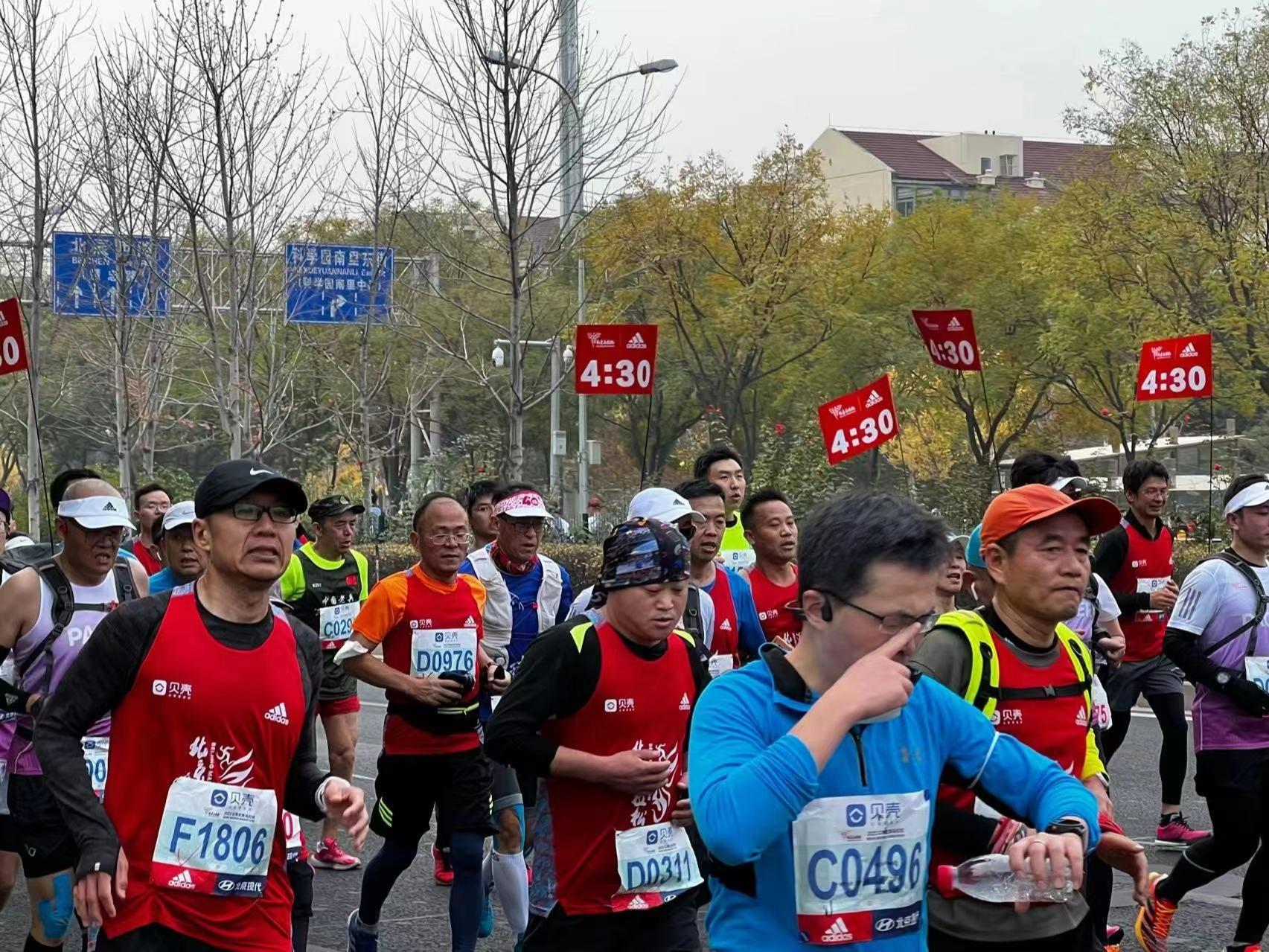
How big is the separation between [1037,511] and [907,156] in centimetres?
8298

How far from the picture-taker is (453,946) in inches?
275

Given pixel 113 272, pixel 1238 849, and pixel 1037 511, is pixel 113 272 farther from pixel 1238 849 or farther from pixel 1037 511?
pixel 1037 511

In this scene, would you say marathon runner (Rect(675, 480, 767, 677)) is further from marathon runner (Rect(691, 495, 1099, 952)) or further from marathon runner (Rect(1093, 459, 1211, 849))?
marathon runner (Rect(691, 495, 1099, 952))

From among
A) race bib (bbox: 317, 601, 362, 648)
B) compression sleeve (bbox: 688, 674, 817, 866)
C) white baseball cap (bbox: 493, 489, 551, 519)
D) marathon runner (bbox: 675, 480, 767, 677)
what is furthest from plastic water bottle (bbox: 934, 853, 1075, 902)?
race bib (bbox: 317, 601, 362, 648)

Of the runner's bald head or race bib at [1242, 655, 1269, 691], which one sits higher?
the runner's bald head

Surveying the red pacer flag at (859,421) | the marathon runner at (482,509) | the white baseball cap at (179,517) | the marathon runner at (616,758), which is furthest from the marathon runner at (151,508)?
the red pacer flag at (859,421)

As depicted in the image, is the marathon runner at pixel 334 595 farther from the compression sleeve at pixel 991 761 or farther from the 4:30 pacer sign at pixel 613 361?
the compression sleeve at pixel 991 761

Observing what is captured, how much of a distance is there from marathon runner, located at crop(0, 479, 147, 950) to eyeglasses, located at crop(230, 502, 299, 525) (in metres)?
2.11

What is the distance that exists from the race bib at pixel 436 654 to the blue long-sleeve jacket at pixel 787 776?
4470 mm

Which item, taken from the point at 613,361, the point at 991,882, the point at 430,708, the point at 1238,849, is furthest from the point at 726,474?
the point at 613,361

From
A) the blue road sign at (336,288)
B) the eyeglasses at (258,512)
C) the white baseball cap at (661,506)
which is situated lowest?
the white baseball cap at (661,506)

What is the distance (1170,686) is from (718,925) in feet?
24.8

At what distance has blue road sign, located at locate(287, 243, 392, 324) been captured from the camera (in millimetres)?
28047

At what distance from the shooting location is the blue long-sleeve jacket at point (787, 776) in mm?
2771
